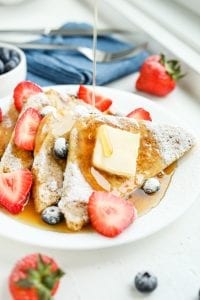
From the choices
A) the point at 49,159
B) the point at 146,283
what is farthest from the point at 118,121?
the point at 146,283

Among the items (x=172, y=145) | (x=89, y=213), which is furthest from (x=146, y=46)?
(x=89, y=213)

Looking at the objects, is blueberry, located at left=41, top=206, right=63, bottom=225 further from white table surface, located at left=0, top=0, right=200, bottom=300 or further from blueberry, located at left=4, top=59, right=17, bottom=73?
blueberry, located at left=4, top=59, right=17, bottom=73

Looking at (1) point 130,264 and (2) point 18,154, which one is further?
(2) point 18,154

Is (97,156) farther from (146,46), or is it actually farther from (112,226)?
(146,46)

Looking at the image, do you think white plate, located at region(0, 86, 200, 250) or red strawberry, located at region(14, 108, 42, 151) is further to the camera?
red strawberry, located at region(14, 108, 42, 151)

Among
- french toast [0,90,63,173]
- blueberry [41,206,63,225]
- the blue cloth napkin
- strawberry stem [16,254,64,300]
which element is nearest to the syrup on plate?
blueberry [41,206,63,225]

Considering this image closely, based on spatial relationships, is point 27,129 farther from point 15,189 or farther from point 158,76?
point 158,76

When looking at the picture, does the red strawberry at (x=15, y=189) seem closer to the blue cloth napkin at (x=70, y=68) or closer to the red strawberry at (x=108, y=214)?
the red strawberry at (x=108, y=214)
